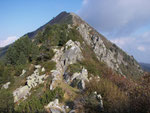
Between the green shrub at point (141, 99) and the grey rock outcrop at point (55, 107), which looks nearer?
the green shrub at point (141, 99)

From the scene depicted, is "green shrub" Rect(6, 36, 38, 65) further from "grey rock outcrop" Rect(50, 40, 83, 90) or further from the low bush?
the low bush

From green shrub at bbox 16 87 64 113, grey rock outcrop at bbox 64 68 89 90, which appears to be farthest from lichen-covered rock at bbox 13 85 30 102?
grey rock outcrop at bbox 64 68 89 90

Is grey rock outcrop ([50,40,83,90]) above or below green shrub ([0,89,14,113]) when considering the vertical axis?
above

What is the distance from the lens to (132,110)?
6898mm

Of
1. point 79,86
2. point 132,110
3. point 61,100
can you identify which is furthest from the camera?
point 79,86

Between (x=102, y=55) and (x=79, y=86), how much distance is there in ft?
176

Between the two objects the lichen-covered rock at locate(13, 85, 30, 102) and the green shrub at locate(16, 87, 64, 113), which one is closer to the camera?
the green shrub at locate(16, 87, 64, 113)

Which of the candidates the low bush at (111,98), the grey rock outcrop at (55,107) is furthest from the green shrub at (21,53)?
the low bush at (111,98)

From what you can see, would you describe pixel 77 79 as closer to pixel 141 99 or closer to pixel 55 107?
pixel 55 107

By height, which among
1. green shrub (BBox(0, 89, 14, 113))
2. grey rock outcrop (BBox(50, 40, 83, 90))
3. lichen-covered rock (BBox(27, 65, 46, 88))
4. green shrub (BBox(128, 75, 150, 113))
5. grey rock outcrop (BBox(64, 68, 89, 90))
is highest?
grey rock outcrop (BBox(50, 40, 83, 90))

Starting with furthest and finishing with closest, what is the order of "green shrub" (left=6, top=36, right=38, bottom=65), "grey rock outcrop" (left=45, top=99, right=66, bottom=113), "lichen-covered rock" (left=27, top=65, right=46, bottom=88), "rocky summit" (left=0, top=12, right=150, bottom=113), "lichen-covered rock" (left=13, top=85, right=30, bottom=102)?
1. "green shrub" (left=6, top=36, right=38, bottom=65)
2. "lichen-covered rock" (left=27, top=65, right=46, bottom=88)
3. "lichen-covered rock" (left=13, top=85, right=30, bottom=102)
4. "grey rock outcrop" (left=45, top=99, right=66, bottom=113)
5. "rocky summit" (left=0, top=12, right=150, bottom=113)

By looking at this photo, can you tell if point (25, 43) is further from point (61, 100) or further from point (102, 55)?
point (102, 55)

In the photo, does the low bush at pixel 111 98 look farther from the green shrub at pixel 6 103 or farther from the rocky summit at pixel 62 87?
the green shrub at pixel 6 103

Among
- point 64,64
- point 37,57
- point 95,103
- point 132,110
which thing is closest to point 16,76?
point 37,57
